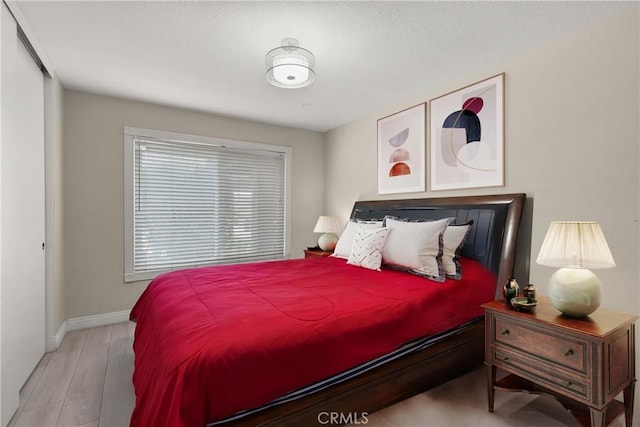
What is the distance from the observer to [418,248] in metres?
2.34

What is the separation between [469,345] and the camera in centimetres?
211

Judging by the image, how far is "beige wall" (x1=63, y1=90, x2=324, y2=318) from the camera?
311cm

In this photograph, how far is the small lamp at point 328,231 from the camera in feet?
12.8

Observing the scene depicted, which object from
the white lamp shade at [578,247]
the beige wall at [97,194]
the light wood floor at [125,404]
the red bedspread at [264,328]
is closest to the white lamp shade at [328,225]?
the red bedspread at [264,328]

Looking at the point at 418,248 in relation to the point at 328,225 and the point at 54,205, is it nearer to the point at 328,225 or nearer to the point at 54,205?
the point at 328,225

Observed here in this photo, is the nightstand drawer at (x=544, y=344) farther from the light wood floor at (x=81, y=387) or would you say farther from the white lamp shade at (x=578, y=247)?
the light wood floor at (x=81, y=387)

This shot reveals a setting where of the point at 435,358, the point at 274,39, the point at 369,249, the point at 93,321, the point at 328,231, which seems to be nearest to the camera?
the point at 435,358

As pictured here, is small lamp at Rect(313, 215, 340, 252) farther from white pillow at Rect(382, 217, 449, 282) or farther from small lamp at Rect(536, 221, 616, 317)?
small lamp at Rect(536, 221, 616, 317)

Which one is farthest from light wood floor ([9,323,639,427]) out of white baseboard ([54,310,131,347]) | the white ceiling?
the white ceiling

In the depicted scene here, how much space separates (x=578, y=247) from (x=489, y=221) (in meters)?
0.86

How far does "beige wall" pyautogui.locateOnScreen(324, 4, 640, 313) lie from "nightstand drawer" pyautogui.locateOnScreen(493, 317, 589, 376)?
712 mm

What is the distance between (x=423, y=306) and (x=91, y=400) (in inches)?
85.3

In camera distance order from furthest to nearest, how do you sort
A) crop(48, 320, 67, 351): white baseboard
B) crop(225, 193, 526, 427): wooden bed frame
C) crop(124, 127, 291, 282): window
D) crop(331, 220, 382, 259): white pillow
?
Answer: crop(124, 127, 291, 282): window
crop(331, 220, 382, 259): white pillow
crop(48, 320, 67, 351): white baseboard
crop(225, 193, 526, 427): wooden bed frame

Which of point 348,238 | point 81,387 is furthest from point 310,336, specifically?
point 81,387
